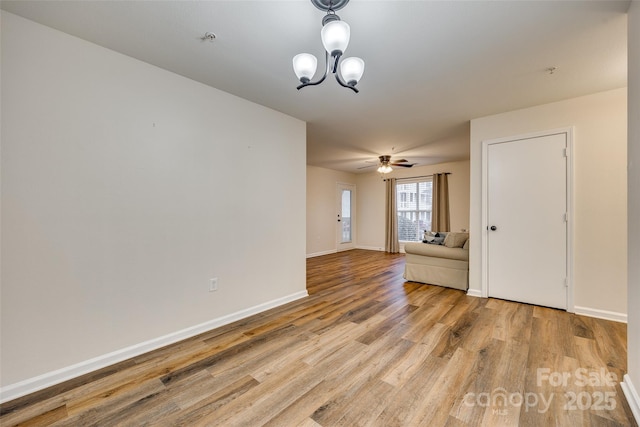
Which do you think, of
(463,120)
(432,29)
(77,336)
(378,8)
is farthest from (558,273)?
(77,336)

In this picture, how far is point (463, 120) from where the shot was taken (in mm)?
3557

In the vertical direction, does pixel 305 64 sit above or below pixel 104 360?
above

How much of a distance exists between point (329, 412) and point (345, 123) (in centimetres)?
324

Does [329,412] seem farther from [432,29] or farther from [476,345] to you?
[432,29]

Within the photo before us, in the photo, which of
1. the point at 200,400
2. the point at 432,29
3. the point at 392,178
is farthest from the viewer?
the point at 392,178

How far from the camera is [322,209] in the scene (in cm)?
730

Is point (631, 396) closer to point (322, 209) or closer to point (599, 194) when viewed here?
point (599, 194)

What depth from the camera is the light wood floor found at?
1.49 meters

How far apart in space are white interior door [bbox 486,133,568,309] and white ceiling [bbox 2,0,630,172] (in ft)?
1.89

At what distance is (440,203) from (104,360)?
682 cm

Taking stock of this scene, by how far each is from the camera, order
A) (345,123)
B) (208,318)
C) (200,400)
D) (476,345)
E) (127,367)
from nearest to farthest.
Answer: (200,400), (127,367), (476,345), (208,318), (345,123)

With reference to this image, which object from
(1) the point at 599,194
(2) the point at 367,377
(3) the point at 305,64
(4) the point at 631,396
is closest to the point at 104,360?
(2) the point at 367,377

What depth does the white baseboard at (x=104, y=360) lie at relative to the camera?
1.68 m

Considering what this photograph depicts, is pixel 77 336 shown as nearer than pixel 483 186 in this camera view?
Yes
